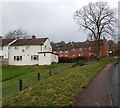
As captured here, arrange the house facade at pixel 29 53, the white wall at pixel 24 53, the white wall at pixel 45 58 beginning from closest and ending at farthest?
the white wall at pixel 45 58, the house facade at pixel 29 53, the white wall at pixel 24 53

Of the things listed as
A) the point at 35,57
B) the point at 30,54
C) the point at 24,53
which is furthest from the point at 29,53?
the point at 35,57

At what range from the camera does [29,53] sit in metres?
40.6

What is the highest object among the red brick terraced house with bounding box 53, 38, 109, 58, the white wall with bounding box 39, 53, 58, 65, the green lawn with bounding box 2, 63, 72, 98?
the red brick terraced house with bounding box 53, 38, 109, 58

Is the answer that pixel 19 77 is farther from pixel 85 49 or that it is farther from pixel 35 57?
pixel 85 49

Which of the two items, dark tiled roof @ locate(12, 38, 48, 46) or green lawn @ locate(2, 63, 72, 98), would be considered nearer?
green lawn @ locate(2, 63, 72, 98)

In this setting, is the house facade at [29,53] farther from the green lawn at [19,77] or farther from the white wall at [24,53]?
the green lawn at [19,77]

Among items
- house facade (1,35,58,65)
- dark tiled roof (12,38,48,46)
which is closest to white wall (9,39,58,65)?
house facade (1,35,58,65)

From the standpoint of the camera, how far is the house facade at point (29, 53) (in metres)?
39.4

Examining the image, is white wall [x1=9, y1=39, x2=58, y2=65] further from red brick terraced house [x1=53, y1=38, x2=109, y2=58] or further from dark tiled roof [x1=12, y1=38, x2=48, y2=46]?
red brick terraced house [x1=53, y1=38, x2=109, y2=58]

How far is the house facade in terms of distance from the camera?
39.4 m

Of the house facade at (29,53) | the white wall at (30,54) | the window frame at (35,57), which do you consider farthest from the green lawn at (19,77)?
the window frame at (35,57)

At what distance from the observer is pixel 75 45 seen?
75.4 meters

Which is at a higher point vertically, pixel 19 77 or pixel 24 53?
pixel 24 53

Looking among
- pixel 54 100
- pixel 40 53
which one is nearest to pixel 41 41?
pixel 40 53
